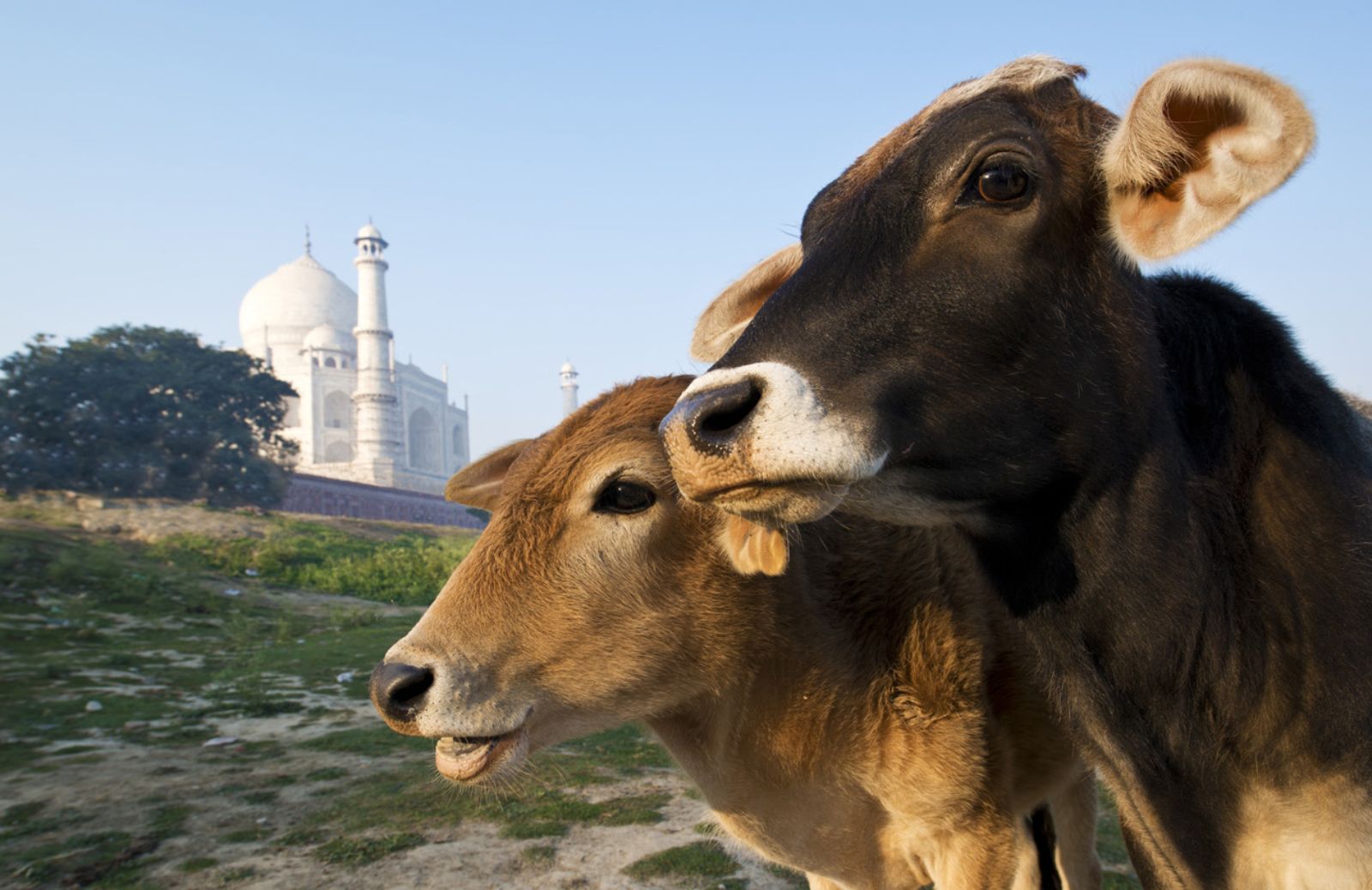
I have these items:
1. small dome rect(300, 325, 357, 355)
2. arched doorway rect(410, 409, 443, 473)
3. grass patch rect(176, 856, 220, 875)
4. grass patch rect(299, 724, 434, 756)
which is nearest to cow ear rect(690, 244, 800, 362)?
grass patch rect(176, 856, 220, 875)

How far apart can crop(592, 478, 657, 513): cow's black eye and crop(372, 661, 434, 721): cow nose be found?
80 centimetres

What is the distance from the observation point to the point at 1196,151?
2.01 meters

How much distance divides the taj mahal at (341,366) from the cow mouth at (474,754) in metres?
58.7

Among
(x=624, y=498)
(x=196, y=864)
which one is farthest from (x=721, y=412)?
(x=196, y=864)

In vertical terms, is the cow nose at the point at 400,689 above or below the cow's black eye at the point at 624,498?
below

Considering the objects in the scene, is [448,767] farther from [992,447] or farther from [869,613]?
[992,447]

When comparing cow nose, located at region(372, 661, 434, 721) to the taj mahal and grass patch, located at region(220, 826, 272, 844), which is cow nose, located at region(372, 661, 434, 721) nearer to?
grass patch, located at region(220, 826, 272, 844)

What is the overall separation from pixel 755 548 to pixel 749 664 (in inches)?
22.9

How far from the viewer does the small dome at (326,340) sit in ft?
206

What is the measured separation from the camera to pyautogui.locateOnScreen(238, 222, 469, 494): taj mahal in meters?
60.8

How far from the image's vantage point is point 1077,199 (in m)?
2.11

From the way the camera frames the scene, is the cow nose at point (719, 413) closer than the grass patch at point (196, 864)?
Yes

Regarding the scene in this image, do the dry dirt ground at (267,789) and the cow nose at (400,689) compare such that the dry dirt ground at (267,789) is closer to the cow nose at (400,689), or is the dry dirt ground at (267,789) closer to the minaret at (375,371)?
the cow nose at (400,689)

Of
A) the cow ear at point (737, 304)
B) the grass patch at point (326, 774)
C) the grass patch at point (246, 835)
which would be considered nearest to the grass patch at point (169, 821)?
the grass patch at point (246, 835)
